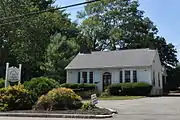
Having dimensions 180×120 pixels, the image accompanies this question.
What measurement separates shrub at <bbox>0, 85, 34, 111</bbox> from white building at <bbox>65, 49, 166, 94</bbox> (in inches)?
886

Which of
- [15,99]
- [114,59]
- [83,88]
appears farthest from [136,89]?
[15,99]

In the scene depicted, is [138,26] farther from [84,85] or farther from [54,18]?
[84,85]

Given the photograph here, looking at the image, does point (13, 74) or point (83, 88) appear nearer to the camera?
point (13, 74)

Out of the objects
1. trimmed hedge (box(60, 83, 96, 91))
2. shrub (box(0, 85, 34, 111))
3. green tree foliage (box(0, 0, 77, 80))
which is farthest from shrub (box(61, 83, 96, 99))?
shrub (box(0, 85, 34, 111))

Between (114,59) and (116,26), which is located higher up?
(116,26)

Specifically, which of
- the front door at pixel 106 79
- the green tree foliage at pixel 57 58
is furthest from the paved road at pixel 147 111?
the green tree foliage at pixel 57 58

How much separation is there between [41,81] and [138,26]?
43.6 meters

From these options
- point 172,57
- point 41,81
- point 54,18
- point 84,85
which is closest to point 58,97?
point 41,81

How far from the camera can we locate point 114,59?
151ft

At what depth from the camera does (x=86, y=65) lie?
1804 inches

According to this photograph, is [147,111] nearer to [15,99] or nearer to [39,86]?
[15,99]

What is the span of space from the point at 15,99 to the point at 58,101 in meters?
2.90

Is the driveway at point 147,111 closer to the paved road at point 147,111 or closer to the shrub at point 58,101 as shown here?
the paved road at point 147,111

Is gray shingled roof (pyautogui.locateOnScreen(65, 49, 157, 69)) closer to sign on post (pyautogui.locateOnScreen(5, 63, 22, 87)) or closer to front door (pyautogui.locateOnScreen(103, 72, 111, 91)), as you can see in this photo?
front door (pyautogui.locateOnScreen(103, 72, 111, 91))
